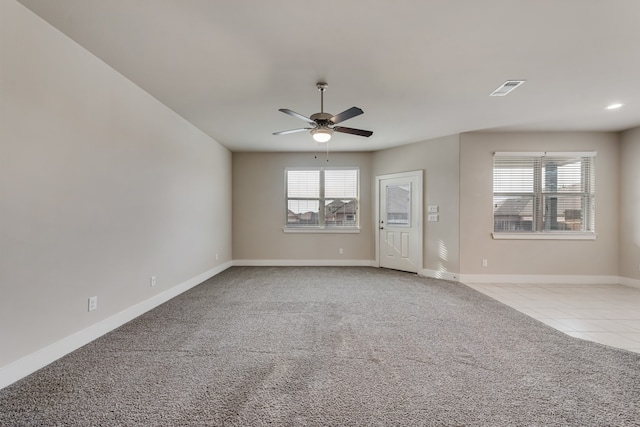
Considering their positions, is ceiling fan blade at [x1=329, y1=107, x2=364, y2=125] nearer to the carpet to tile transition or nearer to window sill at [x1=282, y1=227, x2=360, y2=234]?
the carpet to tile transition

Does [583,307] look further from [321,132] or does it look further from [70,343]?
[70,343]

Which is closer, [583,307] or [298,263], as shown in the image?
[583,307]

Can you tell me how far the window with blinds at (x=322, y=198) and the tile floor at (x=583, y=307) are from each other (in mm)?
2895

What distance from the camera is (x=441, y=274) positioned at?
208 inches

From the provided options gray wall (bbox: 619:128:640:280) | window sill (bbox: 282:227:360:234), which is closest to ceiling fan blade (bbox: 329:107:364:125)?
window sill (bbox: 282:227:360:234)

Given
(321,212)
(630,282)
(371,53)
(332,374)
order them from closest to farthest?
(332,374)
(371,53)
(630,282)
(321,212)

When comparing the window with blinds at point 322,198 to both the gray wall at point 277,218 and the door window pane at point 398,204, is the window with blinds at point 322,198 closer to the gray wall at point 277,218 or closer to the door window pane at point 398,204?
the gray wall at point 277,218

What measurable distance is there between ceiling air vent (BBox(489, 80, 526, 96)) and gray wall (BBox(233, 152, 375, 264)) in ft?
10.7

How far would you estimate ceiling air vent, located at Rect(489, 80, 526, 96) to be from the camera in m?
3.08

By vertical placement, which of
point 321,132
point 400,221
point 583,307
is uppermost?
point 321,132

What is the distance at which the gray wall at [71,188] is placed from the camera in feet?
6.38

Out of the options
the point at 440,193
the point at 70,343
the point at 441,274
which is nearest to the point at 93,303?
the point at 70,343

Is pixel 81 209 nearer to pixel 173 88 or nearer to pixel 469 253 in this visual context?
pixel 173 88

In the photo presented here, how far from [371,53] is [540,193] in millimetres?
4391
